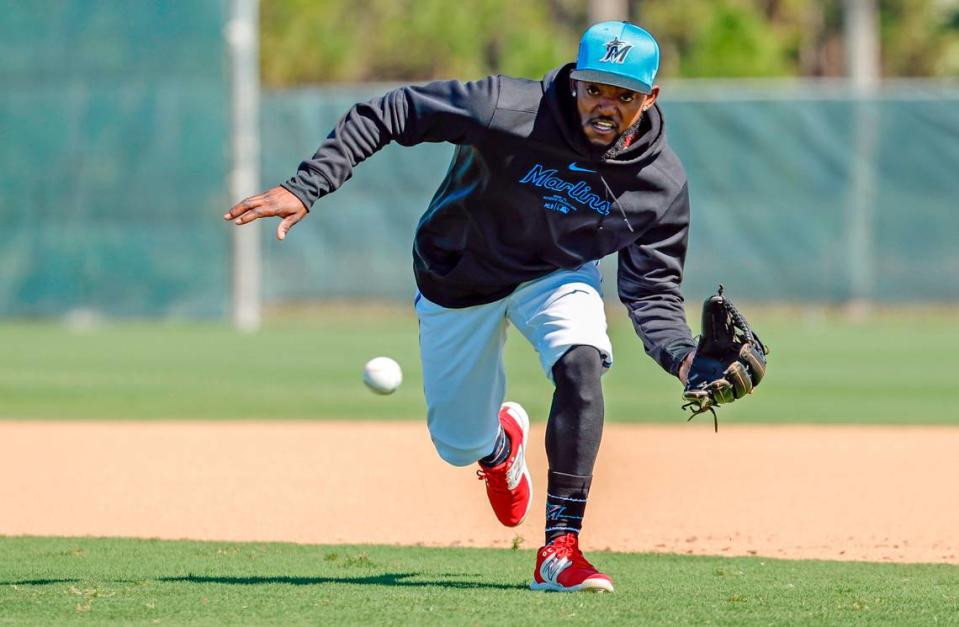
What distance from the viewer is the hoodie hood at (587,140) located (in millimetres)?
5164

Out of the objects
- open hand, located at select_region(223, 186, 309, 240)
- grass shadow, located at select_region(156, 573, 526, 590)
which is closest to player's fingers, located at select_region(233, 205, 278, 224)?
open hand, located at select_region(223, 186, 309, 240)

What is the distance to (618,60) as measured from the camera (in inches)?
195

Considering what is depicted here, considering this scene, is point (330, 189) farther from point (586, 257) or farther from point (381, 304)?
point (381, 304)

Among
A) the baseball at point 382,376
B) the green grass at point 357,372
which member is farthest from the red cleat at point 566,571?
the green grass at point 357,372

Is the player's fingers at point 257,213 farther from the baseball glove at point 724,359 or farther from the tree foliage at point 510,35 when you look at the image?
the tree foliage at point 510,35

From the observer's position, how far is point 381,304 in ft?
61.9

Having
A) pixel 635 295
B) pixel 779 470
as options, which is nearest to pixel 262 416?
pixel 779 470

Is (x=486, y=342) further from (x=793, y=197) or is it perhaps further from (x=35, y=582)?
(x=793, y=197)

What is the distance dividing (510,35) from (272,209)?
45.7 meters

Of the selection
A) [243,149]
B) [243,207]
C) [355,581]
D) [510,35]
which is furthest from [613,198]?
[510,35]

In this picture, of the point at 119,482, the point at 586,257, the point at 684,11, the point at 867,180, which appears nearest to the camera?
the point at 586,257

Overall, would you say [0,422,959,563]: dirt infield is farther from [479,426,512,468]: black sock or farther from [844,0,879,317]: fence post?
[844,0,879,317]: fence post

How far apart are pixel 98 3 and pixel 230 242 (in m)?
2.97

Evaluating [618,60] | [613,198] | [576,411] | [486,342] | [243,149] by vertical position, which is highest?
[243,149]
